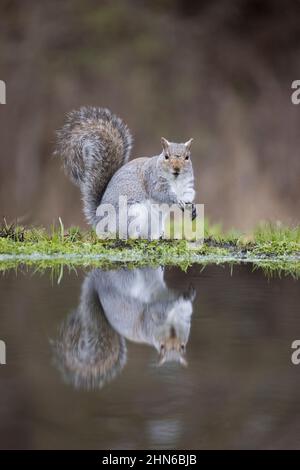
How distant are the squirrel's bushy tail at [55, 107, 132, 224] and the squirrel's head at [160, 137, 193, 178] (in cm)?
94

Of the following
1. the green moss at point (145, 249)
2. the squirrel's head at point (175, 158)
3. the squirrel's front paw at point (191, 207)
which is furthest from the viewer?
the squirrel's front paw at point (191, 207)

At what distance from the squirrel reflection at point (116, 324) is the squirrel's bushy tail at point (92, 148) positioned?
1.95m

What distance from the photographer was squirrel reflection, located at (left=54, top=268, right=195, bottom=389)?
3.71 m

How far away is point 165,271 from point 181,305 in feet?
4.13

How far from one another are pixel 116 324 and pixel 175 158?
9.26 ft

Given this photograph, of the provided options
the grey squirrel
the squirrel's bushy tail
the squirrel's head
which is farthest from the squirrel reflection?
the squirrel's bushy tail

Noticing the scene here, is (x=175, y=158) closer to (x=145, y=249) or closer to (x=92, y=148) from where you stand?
(x=145, y=249)

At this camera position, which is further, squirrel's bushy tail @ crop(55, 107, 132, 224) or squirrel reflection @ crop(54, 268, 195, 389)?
squirrel's bushy tail @ crop(55, 107, 132, 224)

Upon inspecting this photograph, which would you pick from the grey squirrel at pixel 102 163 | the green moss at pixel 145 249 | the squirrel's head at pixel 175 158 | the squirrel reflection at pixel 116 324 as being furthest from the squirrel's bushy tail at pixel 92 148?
the squirrel reflection at pixel 116 324

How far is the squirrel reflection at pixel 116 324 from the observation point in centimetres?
371

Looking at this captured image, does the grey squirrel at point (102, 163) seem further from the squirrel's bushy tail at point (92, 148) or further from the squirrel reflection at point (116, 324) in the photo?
the squirrel reflection at point (116, 324)

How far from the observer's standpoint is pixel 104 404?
3.12 m

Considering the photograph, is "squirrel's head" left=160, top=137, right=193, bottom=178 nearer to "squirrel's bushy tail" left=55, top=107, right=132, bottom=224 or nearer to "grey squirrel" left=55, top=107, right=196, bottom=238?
"grey squirrel" left=55, top=107, right=196, bottom=238

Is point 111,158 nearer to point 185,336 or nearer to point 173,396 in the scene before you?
point 185,336
